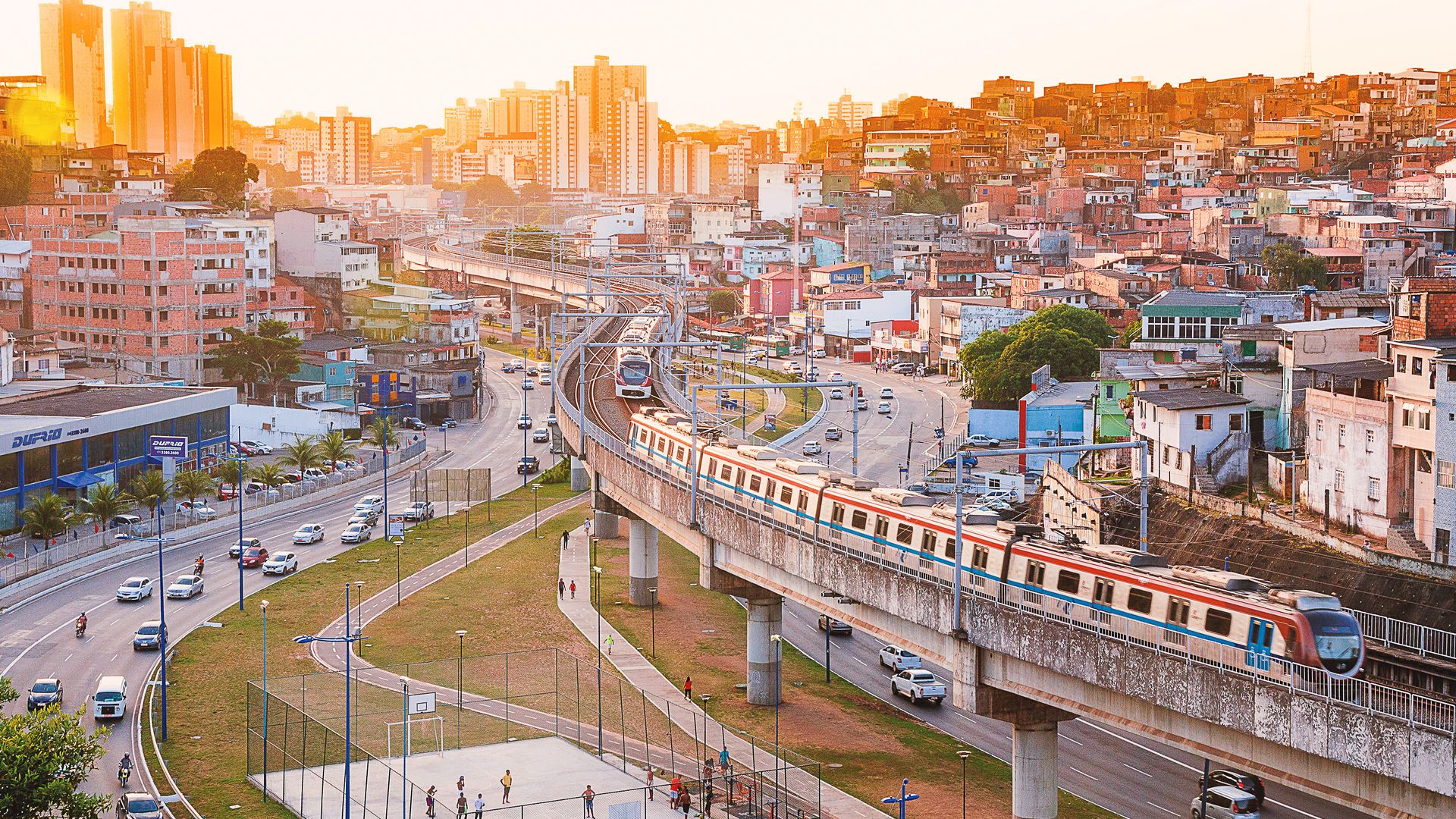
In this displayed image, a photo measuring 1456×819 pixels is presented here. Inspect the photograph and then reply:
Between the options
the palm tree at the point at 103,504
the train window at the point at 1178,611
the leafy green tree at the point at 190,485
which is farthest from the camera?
the leafy green tree at the point at 190,485

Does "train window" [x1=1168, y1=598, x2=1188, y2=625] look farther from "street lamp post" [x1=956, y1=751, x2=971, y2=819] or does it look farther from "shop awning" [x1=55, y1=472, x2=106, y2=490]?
"shop awning" [x1=55, y1=472, x2=106, y2=490]

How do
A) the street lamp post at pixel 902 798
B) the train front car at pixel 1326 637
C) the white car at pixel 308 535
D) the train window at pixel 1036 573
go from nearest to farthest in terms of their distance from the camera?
the train front car at pixel 1326 637 → the train window at pixel 1036 573 → the street lamp post at pixel 902 798 → the white car at pixel 308 535

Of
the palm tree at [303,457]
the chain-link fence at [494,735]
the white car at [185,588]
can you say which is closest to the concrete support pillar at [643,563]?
the chain-link fence at [494,735]

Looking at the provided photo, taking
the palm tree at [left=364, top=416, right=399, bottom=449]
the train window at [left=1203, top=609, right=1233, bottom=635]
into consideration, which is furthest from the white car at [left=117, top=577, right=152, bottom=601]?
the train window at [left=1203, top=609, right=1233, bottom=635]

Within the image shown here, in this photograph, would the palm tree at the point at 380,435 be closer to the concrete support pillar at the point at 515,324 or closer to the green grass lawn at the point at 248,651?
the green grass lawn at the point at 248,651

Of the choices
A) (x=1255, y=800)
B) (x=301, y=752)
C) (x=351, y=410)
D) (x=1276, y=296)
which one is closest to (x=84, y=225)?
(x=351, y=410)

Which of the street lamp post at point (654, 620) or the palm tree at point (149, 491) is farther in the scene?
the palm tree at point (149, 491)
